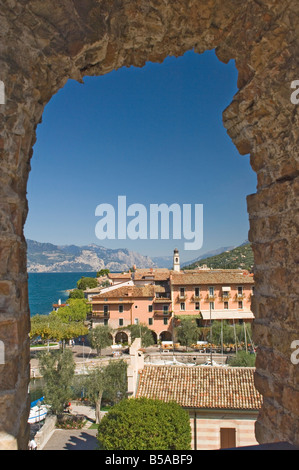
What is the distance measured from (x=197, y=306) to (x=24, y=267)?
102 feet

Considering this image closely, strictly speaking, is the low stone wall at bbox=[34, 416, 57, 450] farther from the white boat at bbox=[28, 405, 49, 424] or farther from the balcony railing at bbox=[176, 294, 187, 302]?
the balcony railing at bbox=[176, 294, 187, 302]

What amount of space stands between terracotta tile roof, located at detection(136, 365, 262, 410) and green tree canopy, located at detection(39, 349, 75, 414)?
616 centimetres

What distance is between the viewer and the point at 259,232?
2.99 m

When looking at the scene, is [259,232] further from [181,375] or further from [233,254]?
[233,254]

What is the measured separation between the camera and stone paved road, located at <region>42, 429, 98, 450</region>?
12925 millimetres

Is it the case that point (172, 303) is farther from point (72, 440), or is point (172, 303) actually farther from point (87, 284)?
point (87, 284)

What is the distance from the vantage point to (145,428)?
9.10m

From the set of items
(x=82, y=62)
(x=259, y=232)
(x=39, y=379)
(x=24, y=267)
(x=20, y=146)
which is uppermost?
(x=82, y=62)

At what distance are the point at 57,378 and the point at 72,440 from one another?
3.82 meters

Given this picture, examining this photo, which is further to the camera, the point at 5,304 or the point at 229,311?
the point at 229,311

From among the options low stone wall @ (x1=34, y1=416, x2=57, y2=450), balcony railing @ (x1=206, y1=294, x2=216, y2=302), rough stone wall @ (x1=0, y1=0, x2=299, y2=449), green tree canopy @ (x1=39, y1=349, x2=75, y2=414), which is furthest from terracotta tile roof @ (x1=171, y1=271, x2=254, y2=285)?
rough stone wall @ (x1=0, y1=0, x2=299, y2=449)

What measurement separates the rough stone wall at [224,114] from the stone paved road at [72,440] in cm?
1227

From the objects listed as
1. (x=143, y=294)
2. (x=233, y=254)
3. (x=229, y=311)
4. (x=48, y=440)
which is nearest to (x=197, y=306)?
(x=229, y=311)

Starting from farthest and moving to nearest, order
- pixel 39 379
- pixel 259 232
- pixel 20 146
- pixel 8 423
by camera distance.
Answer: pixel 39 379 → pixel 259 232 → pixel 20 146 → pixel 8 423
